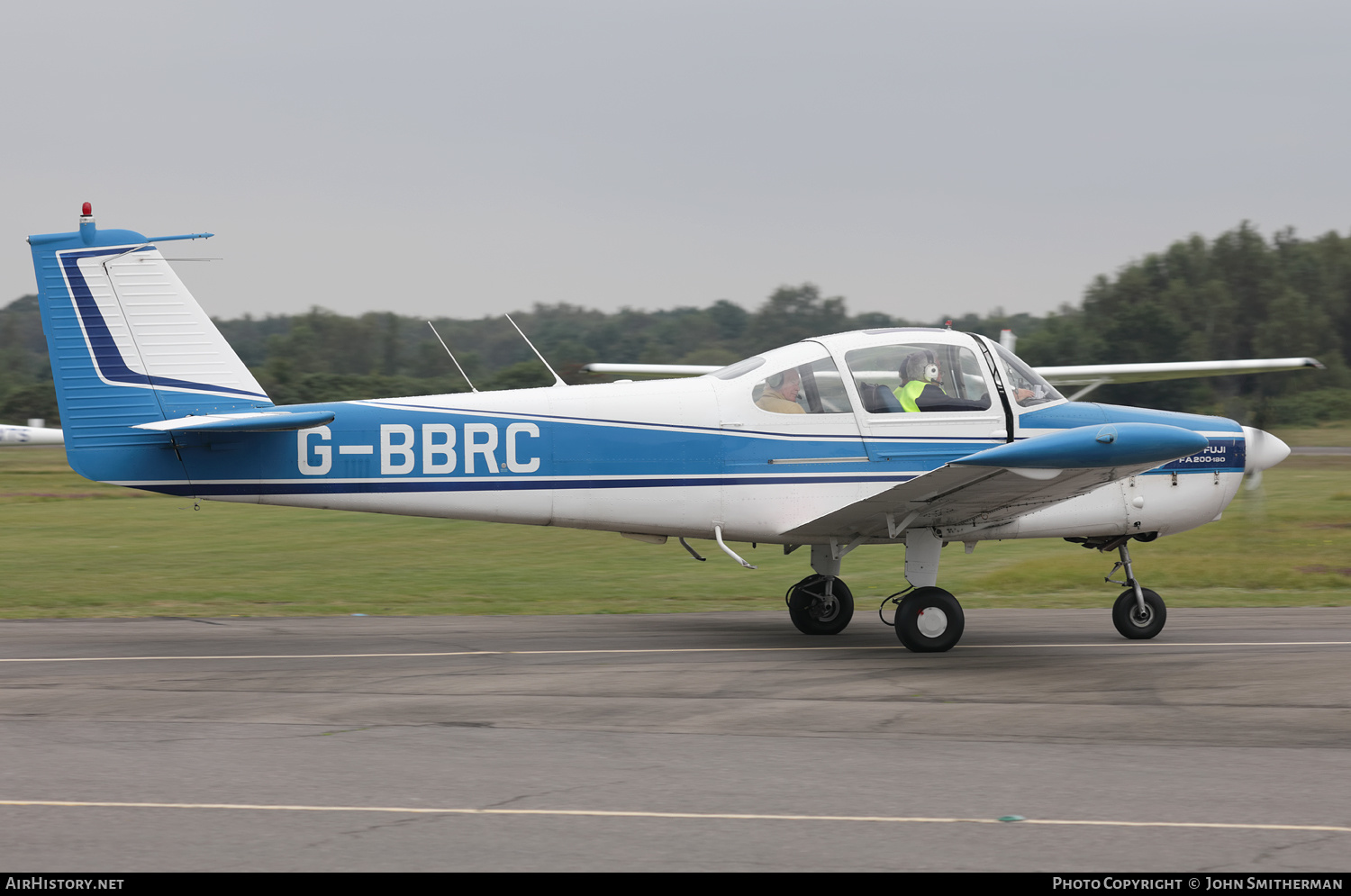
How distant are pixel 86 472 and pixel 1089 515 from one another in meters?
8.00

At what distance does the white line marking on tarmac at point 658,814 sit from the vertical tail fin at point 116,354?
4968 mm

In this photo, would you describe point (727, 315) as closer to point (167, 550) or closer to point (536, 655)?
point (167, 550)

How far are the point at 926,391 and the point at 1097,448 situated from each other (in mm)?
1947

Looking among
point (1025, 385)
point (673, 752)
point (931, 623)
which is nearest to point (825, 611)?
point (931, 623)

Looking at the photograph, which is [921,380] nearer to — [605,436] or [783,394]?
[783,394]

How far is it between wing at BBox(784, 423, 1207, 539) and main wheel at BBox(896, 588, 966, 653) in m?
0.60

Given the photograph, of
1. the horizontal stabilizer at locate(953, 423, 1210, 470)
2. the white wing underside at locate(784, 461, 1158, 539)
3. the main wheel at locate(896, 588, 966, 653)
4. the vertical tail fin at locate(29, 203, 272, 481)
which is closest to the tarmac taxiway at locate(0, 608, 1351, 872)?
the main wheel at locate(896, 588, 966, 653)

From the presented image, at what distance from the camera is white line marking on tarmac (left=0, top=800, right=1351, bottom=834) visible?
5.30m

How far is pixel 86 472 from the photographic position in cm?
1023

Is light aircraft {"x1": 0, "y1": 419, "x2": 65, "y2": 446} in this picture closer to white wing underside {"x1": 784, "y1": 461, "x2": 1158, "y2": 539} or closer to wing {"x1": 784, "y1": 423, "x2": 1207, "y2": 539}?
white wing underside {"x1": 784, "y1": 461, "x2": 1158, "y2": 539}

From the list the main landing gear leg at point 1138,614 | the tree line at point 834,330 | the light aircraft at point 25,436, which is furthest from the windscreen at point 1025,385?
the light aircraft at point 25,436

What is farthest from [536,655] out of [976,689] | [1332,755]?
[1332,755]

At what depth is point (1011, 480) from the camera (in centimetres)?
940

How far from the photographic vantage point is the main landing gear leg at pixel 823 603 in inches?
451
